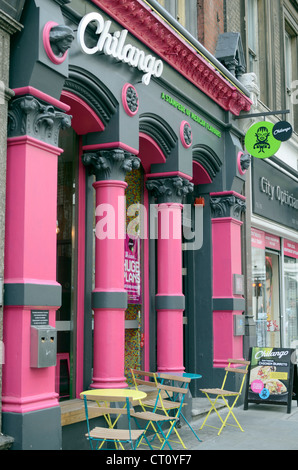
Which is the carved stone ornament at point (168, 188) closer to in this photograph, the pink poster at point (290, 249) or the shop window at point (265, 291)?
the shop window at point (265, 291)

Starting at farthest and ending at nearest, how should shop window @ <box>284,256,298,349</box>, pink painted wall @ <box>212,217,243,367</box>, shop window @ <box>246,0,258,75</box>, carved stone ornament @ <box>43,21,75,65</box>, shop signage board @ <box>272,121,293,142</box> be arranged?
shop window @ <box>284,256,298,349</box> < shop window @ <box>246,0,258,75</box> < shop signage board @ <box>272,121,293,142</box> < pink painted wall @ <box>212,217,243,367</box> < carved stone ornament @ <box>43,21,75,65</box>

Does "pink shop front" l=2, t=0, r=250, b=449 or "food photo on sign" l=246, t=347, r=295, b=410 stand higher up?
"pink shop front" l=2, t=0, r=250, b=449

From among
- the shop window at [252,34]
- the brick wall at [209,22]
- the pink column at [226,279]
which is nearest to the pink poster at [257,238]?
the pink column at [226,279]

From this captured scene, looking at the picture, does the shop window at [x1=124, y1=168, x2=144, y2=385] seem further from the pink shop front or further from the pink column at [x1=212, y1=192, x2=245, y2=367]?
the pink column at [x1=212, y1=192, x2=245, y2=367]

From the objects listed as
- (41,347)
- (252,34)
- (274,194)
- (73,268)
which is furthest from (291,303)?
(41,347)

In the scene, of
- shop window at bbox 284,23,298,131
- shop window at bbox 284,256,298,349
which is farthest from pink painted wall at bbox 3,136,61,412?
shop window at bbox 284,23,298,131

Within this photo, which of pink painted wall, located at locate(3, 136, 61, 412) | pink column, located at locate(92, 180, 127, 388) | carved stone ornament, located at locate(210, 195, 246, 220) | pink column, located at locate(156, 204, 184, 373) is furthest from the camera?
carved stone ornament, located at locate(210, 195, 246, 220)

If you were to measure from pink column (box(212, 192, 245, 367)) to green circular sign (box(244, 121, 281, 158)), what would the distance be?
3.18ft

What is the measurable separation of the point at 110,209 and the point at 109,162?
0.61 meters

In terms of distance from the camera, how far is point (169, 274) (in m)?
9.39

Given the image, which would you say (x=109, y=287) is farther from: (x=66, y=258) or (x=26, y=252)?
(x=26, y=252)

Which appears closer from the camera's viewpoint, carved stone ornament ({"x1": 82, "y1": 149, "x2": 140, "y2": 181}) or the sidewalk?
the sidewalk

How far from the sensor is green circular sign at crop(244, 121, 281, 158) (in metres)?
11.6
